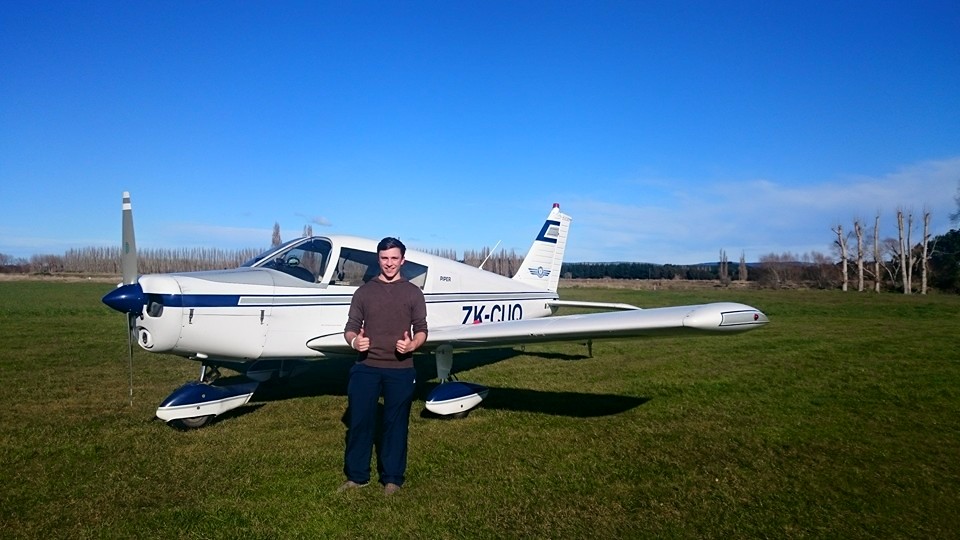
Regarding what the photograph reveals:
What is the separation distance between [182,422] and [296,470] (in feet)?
6.27

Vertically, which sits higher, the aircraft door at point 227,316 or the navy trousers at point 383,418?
the aircraft door at point 227,316

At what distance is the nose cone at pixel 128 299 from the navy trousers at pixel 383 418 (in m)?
2.66

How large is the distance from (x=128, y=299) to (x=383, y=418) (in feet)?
9.79

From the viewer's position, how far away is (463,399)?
262 inches

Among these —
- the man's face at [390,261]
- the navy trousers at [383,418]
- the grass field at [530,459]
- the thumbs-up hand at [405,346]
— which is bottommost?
the grass field at [530,459]

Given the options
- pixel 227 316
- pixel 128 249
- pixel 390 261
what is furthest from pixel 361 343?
pixel 128 249

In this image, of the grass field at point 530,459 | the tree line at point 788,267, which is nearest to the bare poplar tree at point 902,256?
the tree line at point 788,267

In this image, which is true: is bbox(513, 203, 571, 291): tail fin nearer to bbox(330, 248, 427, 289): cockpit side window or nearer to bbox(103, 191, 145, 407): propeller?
bbox(330, 248, 427, 289): cockpit side window

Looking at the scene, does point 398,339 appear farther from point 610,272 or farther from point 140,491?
point 610,272

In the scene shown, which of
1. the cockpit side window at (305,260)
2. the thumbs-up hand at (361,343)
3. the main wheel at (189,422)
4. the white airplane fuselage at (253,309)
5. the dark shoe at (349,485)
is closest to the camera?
the thumbs-up hand at (361,343)

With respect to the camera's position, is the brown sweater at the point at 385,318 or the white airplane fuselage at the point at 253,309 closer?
the brown sweater at the point at 385,318

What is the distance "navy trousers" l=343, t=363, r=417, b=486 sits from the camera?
4.36 metres

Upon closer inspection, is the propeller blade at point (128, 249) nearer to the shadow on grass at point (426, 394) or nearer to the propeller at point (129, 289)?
the propeller at point (129, 289)

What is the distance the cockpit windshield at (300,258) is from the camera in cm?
698
